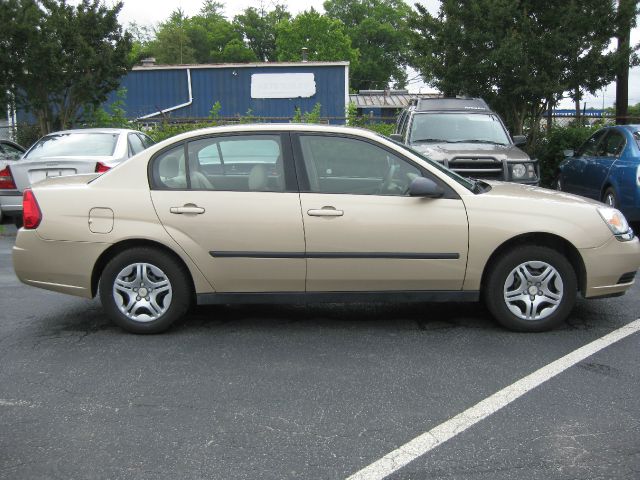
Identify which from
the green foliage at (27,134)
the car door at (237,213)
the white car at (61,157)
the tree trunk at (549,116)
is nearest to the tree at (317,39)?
the green foliage at (27,134)

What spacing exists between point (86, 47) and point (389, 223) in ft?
41.0

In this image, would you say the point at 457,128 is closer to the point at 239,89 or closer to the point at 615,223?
the point at 615,223

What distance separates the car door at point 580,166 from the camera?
1115 centimetres

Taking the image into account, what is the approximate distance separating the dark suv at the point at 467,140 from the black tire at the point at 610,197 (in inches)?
41.9

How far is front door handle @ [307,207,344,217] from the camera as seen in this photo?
5.12 metres

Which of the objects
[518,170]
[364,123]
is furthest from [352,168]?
[364,123]

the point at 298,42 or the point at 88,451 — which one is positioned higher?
the point at 298,42

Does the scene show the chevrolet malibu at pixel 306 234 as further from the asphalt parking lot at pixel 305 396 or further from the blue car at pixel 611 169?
the blue car at pixel 611 169

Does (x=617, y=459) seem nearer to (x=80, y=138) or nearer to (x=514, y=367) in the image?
(x=514, y=367)

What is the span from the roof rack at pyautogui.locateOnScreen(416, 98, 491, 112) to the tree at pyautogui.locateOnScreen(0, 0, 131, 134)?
314 inches

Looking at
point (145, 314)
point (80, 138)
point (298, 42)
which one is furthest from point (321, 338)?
point (298, 42)

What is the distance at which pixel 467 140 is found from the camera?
10492mm

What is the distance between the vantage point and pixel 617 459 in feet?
10.7

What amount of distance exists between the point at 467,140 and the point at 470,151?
90 cm
